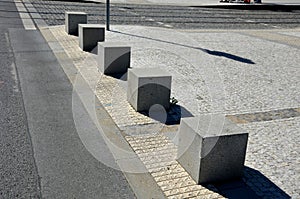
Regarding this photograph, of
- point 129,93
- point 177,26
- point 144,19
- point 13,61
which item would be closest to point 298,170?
point 129,93

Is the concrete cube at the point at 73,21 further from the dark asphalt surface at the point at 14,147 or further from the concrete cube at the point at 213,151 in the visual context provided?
the concrete cube at the point at 213,151

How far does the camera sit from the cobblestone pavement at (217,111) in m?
5.07

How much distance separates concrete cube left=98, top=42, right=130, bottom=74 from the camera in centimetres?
917

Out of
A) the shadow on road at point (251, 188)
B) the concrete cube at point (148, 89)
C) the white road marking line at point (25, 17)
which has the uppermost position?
the white road marking line at point (25, 17)

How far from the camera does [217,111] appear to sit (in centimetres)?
728

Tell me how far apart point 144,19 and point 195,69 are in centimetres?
1018

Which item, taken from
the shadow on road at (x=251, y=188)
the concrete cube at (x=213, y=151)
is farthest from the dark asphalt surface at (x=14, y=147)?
the shadow on road at (x=251, y=188)

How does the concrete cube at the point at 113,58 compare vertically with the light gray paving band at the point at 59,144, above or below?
above

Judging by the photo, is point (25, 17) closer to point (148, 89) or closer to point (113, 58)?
point (113, 58)

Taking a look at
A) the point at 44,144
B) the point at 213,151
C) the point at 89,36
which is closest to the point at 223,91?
the point at 213,151

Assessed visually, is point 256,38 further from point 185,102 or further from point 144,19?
point 185,102

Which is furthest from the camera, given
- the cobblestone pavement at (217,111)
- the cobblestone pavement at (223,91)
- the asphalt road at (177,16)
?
the asphalt road at (177,16)

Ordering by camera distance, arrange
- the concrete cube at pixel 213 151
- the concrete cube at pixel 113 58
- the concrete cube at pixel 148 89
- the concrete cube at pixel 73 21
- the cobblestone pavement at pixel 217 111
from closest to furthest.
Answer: the concrete cube at pixel 213 151 < the cobblestone pavement at pixel 217 111 < the concrete cube at pixel 148 89 < the concrete cube at pixel 113 58 < the concrete cube at pixel 73 21

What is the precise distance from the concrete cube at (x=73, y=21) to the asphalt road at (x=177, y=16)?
9.84 ft
